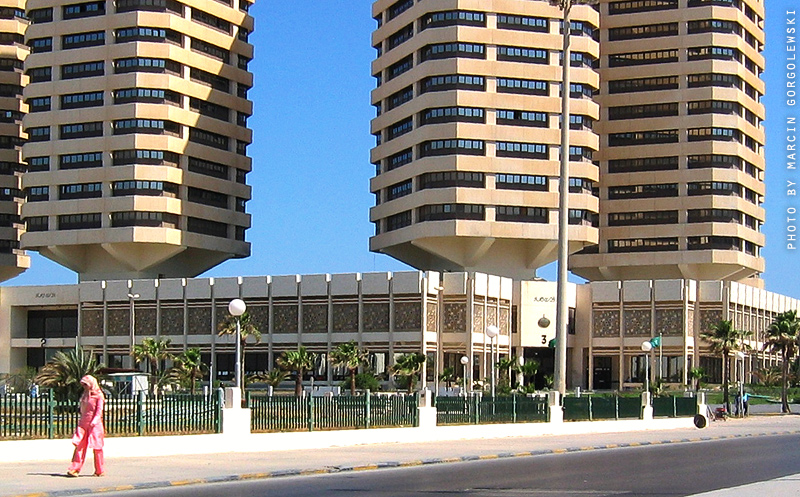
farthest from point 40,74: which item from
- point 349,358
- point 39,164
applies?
point 349,358

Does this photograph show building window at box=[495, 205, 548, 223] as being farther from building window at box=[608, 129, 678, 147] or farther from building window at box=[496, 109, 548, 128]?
building window at box=[608, 129, 678, 147]

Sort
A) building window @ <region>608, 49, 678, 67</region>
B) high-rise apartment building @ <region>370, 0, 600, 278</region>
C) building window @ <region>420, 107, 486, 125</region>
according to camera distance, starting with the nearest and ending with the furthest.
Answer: high-rise apartment building @ <region>370, 0, 600, 278</region> < building window @ <region>420, 107, 486, 125</region> < building window @ <region>608, 49, 678, 67</region>

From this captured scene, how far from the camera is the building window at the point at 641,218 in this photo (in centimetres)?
12616

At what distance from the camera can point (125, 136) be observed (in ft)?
376

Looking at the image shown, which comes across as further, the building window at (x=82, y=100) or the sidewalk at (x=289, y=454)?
the building window at (x=82, y=100)

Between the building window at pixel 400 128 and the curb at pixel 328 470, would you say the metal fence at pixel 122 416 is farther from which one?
the building window at pixel 400 128

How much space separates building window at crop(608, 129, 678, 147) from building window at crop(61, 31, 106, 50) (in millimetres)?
51083

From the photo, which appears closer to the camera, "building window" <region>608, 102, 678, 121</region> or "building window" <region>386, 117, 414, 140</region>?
"building window" <region>386, 117, 414, 140</region>

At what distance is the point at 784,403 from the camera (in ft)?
304

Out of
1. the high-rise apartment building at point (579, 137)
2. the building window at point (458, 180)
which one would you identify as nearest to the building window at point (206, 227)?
the high-rise apartment building at point (579, 137)

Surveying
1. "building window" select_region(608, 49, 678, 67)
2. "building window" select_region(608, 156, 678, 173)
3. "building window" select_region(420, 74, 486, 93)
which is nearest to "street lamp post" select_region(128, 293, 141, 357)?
"building window" select_region(420, 74, 486, 93)

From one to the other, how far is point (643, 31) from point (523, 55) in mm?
21409

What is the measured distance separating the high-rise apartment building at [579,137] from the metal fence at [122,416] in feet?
246

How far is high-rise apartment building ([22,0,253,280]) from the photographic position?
114562mm
